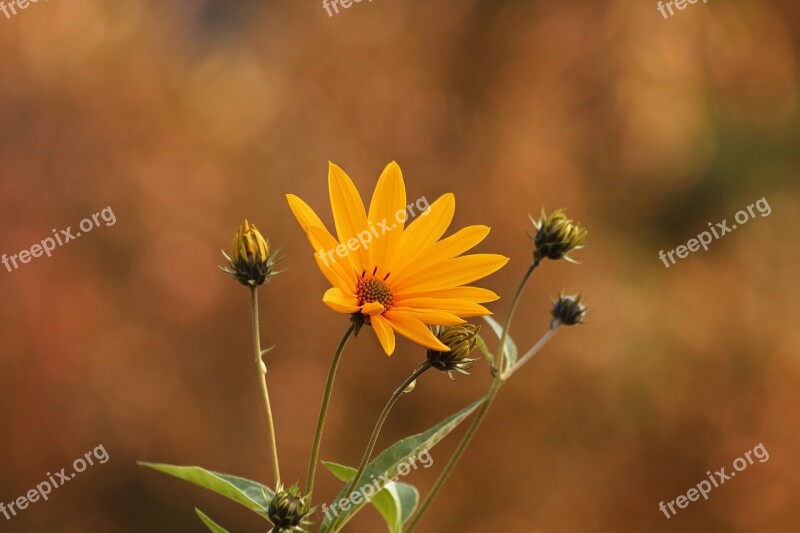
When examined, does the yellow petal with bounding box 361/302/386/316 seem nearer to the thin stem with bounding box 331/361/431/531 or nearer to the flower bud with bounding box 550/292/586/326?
the thin stem with bounding box 331/361/431/531

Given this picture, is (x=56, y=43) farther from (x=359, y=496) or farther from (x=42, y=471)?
(x=359, y=496)

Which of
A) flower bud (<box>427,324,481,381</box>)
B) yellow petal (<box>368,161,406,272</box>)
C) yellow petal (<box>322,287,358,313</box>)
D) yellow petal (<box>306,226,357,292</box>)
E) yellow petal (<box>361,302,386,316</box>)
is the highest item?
yellow petal (<box>368,161,406,272</box>)

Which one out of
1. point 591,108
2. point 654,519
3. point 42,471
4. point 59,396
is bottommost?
point 654,519

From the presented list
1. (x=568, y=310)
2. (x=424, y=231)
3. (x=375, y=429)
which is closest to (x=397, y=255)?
(x=424, y=231)

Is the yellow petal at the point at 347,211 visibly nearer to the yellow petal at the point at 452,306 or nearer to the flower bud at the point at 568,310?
the yellow petal at the point at 452,306

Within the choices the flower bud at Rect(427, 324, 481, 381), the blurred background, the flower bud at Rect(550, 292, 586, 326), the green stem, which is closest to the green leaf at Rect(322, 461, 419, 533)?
the green stem

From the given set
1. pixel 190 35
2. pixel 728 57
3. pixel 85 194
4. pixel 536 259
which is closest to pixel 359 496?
pixel 536 259

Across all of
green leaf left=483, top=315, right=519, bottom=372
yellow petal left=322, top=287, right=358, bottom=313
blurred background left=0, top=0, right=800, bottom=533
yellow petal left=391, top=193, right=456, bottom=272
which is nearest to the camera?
yellow petal left=322, top=287, right=358, bottom=313
